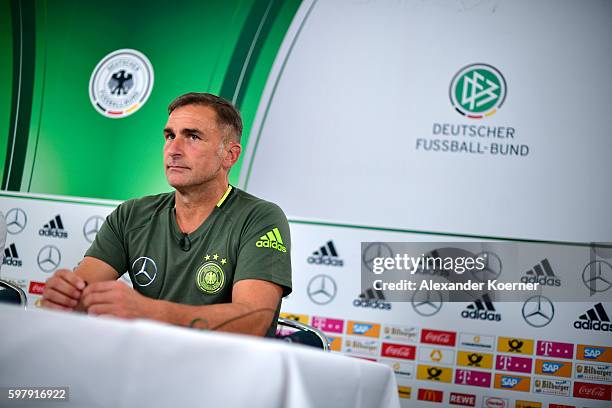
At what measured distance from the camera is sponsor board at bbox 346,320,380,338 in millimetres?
3260

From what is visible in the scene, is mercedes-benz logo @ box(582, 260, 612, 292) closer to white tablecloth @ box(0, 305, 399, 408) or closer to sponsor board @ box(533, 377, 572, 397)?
sponsor board @ box(533, 377, 572, 397)

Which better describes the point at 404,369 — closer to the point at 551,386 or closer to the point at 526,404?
the point at 526,404

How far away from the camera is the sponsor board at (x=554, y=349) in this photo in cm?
311

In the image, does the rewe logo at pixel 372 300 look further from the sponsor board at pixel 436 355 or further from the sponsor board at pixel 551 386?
the sponsor board at pixel 551 386

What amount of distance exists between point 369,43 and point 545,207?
1.37 meters

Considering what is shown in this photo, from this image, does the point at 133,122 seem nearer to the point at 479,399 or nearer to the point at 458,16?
the point at 458,16

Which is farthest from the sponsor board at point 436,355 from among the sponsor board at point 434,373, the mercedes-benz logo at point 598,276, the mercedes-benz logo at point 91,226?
the mercedes-benz logo at point 91,226

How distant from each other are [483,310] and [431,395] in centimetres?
54

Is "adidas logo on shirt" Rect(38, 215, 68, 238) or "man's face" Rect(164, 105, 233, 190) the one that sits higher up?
"man's face" Rect(164, 105, 233, 190)

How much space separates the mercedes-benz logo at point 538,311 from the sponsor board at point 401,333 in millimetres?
596

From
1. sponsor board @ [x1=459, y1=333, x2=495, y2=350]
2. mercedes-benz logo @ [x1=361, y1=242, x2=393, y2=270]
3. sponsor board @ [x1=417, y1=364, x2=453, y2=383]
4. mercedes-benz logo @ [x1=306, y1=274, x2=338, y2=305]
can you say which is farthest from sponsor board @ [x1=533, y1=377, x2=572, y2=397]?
mercedes-benz logo @ [x1=306, y1=274, x2=338, y2=305]

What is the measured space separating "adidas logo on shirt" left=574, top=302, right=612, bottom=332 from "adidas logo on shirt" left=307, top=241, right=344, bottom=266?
1.31m

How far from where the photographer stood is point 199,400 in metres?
0.87

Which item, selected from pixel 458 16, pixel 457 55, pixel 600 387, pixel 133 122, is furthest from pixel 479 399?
pixel 133 122
